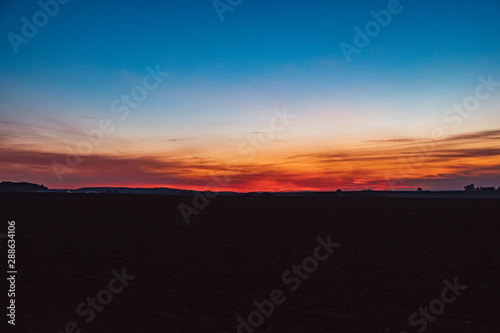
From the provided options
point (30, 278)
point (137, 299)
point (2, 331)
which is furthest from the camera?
point (30, 278)

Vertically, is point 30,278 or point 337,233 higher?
point 337,233

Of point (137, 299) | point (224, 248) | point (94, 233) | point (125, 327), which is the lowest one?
point (125, 327)

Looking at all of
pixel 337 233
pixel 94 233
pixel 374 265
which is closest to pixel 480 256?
pixel 374 265

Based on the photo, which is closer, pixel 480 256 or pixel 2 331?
pixel 2 331

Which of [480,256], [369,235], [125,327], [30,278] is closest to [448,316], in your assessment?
[125,327]

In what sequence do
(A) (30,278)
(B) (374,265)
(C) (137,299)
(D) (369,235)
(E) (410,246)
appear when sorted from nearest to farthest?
(C) (137,299) < (A) (30,278) < (B) (374,265) < (E) (410,246) < (D) (369,235)

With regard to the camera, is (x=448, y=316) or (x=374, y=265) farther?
(x=374, y=265)

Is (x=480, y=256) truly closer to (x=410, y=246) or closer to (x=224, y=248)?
(x=410, y=246)

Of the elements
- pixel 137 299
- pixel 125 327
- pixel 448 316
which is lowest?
pixel 448 316

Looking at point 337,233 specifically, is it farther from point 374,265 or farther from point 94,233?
point 94,233
